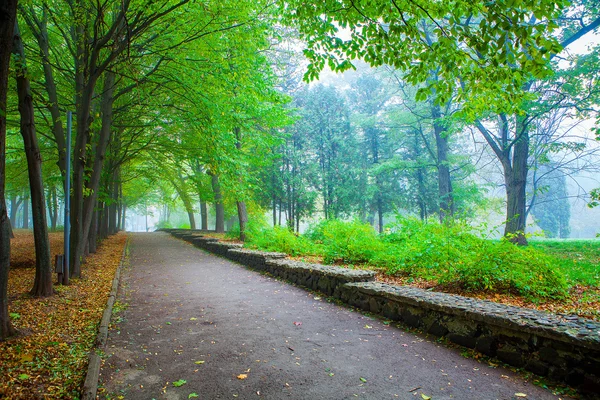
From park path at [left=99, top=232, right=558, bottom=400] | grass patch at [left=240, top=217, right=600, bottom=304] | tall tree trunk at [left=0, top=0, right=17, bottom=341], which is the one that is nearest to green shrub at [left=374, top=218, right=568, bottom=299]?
grass patch at [left=240, top=217, right=600, bottom=304]

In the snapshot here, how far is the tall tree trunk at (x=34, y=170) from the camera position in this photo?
532cm

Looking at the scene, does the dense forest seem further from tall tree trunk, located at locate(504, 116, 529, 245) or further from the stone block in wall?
the stone block in wall

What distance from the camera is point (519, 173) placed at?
14.7 metres

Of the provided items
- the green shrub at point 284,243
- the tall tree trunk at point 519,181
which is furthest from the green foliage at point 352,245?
the tall tree trunk at point 519,181

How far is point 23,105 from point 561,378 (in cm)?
748

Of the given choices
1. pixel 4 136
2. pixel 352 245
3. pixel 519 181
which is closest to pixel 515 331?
pixel 352 245

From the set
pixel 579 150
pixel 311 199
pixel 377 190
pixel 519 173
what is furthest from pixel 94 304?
pixel 377 190

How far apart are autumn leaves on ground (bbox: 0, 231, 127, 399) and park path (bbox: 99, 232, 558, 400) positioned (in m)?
0.31

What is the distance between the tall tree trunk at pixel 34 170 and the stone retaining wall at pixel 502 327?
17.2 ft

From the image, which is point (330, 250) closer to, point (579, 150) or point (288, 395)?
point (288, 395)

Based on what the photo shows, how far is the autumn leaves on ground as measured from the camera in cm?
313

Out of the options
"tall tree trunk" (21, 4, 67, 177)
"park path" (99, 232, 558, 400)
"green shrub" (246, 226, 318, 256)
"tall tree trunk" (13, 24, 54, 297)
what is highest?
"tall tree trunk" (21, 4, 67, 177)

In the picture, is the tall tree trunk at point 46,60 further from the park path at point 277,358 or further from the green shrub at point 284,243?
the green shrub at point 284,243

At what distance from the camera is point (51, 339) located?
4.30 meters
